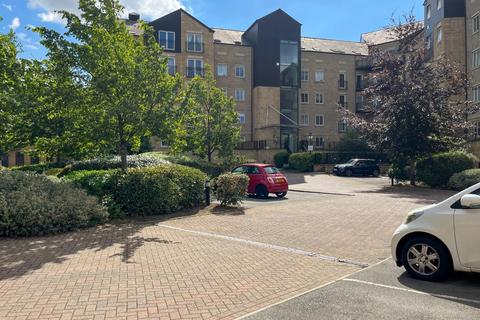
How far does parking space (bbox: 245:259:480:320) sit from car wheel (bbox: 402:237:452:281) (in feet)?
0.41

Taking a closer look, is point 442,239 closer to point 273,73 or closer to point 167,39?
point 167,39

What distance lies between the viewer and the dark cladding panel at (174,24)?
45.0 metres

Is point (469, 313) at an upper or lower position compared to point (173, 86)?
lower

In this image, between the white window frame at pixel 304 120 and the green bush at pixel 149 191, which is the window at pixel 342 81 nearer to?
the white window frame at pixel 304 120

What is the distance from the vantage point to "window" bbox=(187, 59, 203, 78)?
4578 centimetres

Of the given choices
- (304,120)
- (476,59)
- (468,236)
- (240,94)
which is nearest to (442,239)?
(468,236)

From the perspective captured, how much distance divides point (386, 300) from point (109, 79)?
9.81 meters

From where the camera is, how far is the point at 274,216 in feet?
41.5

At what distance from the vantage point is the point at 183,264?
277 inches

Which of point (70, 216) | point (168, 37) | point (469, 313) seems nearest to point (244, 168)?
point (70, 216)

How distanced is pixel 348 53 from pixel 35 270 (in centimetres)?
5202

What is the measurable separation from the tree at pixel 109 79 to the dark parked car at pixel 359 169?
25.4 m

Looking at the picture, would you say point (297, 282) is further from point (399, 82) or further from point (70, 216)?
point (399, 82)

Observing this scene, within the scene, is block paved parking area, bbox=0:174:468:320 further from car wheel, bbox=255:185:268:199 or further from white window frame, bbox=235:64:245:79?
white window frame, bbox=235:64:245:79
